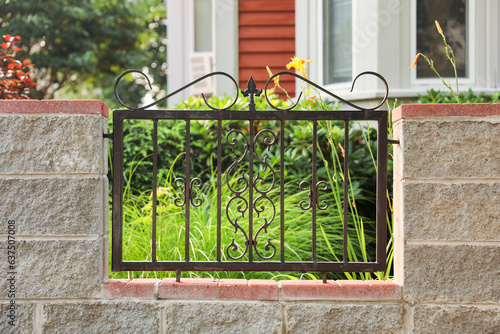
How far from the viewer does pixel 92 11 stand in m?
12.7

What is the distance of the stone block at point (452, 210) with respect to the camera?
2.11 meters

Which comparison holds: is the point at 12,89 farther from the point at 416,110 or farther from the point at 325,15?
the point at 325,15

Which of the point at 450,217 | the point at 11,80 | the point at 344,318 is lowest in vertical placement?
the point at 344,318

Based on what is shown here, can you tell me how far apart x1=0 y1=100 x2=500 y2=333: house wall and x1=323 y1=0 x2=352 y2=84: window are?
→ 8.85 ft

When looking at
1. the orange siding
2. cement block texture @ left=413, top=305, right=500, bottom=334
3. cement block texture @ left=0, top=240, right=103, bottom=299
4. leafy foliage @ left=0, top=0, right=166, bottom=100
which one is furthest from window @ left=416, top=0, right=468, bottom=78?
leafy foliage @ left=0, top=0, right=166, bottom=100

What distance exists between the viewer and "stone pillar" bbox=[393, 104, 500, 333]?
6.92ft

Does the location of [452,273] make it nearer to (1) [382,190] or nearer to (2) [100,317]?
(1) [382,190]

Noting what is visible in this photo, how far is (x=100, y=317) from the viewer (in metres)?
2.14

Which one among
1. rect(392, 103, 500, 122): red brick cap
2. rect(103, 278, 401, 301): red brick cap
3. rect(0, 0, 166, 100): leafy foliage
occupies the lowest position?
rect(103, 278, 401, 301): red brick cap

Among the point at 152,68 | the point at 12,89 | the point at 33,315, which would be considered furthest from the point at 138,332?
the point at 152,68

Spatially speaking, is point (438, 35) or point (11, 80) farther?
point (438, 35)

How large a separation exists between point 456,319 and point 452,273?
0.20m

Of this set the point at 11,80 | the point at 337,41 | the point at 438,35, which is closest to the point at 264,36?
the point at 337,41

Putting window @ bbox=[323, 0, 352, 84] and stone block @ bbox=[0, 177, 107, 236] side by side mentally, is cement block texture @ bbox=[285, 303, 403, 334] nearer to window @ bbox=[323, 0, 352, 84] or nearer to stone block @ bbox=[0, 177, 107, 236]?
stone block @ bbox=[0, 177, 107, 236]
